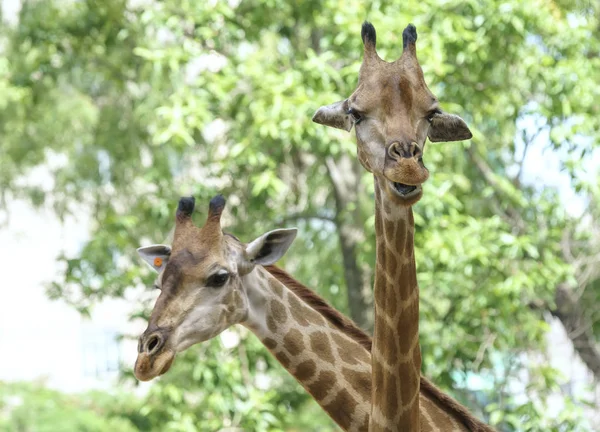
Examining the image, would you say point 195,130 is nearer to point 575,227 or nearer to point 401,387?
point 575,227

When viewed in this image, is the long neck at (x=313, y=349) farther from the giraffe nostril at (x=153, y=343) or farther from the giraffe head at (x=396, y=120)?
the giraffe head at (x=396, y=120)

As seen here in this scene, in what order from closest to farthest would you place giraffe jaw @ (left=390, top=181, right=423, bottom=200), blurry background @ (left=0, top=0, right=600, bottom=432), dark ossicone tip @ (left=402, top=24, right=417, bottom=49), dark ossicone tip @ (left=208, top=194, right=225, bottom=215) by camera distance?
giraffe jaw @ (left=390, top=181, right=423, bottom=200)
dark ossicone tip @ (left=402, top=24, right=417, bottom=49)
dark ossicone tip @ (left=208, top=194, right=225, bottom=215)
blurry background @ (left=0, top=0, right=600, bottom=432)

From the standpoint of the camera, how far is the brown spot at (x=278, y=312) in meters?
4.77

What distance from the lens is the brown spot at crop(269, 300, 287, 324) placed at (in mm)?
4770

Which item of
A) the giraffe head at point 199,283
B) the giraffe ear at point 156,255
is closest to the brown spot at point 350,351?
the giraffe head at point 199,283

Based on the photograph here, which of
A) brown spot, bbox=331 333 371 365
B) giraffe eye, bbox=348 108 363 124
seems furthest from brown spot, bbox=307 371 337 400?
giraffe eye, bbox=348 108 363 124

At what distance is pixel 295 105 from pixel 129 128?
4.60m

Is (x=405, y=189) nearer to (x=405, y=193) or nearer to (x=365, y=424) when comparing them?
(x=405, y=193)

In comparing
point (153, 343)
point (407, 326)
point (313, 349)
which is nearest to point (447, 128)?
point (407, 326)

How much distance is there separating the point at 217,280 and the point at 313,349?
22.1 inches

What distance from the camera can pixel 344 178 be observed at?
10.4 m

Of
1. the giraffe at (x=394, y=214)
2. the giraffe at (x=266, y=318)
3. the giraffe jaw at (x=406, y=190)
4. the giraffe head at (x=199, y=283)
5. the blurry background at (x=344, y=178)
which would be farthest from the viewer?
the blurry background at (x=344, y=178)

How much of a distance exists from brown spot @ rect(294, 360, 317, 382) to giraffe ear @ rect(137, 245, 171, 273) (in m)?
0.83

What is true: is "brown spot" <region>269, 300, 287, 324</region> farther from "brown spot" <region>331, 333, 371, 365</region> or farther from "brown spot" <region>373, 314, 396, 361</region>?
"brown spot" <region>373, 314, 396, 361</region>
